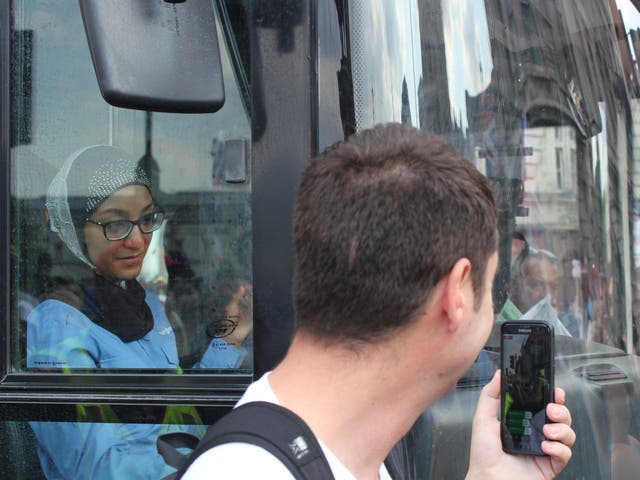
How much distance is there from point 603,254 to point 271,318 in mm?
1004

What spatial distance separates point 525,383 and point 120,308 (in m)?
1.08

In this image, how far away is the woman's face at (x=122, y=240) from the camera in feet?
6.76

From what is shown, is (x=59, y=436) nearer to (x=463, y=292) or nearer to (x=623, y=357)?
(x=463, y=292)

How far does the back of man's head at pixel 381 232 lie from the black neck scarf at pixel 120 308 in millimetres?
944

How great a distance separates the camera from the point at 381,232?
3.76 ft

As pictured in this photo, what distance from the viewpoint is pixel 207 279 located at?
2.04m

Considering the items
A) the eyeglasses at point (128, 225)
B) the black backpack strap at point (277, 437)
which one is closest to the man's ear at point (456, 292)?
the black backpack strap at point (277, 437)

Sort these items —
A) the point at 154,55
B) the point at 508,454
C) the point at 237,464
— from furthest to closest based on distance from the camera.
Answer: the point at 154,55 → the point at 508,454 → the point at 237,464

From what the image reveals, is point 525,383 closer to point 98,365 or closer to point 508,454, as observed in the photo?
point 508,454

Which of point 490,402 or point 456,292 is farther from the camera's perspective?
point 490,402

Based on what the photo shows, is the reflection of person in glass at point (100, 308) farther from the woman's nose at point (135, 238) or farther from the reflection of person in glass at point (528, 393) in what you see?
the reflection of person in glass at point (528, 393)

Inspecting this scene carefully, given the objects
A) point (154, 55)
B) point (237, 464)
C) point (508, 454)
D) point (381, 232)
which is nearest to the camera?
point (237, 464)

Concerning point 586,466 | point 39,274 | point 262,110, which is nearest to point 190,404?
point 39,274

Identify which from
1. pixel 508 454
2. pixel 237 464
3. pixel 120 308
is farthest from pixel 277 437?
pixel 120 308
